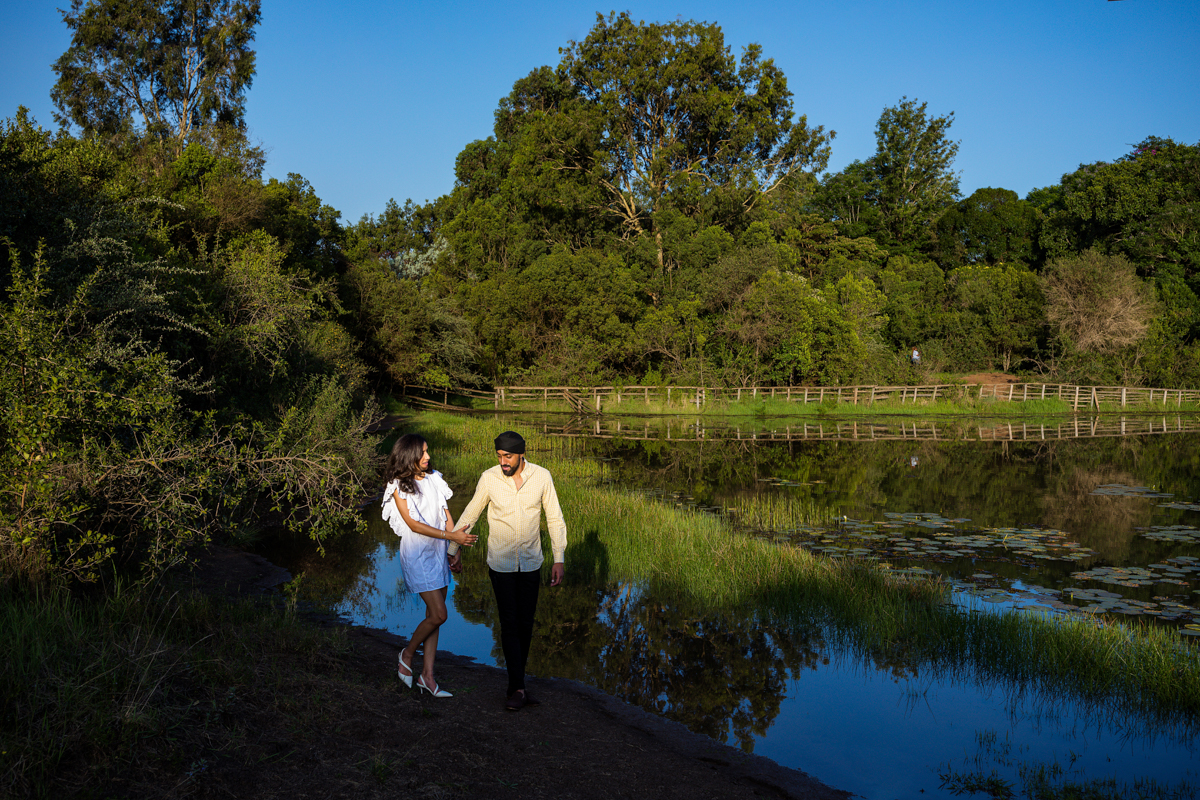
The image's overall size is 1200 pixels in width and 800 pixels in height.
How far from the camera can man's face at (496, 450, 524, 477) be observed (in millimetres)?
5480

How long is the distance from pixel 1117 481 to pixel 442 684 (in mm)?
18585

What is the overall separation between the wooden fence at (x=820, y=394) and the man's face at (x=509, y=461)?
34084mm

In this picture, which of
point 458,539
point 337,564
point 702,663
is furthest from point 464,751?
point 337,564

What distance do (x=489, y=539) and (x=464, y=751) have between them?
4.42ft

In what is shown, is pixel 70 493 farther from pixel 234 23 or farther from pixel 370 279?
pixel 234 23

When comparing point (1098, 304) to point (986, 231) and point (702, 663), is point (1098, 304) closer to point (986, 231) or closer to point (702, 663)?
point (986, 231)

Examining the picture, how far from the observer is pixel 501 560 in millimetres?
5578

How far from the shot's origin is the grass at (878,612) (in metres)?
6.81

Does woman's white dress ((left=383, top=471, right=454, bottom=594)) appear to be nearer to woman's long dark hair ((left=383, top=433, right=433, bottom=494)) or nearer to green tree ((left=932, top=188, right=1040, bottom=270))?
woman's long dark hair ((left=383, top=433, right=433, bottom=494))

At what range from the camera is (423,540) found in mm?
5551

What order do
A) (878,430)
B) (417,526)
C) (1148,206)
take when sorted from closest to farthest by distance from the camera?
(417,526) < (878,430) < (1148,206)

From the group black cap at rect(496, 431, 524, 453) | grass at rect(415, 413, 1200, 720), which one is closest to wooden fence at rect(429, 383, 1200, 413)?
grass at rect(415, 413, 1200, 720)

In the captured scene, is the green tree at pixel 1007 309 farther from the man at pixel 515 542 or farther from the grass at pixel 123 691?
the grass at pixel 123 691

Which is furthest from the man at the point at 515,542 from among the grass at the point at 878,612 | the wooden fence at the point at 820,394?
the wooden fence at the point at 820,394
